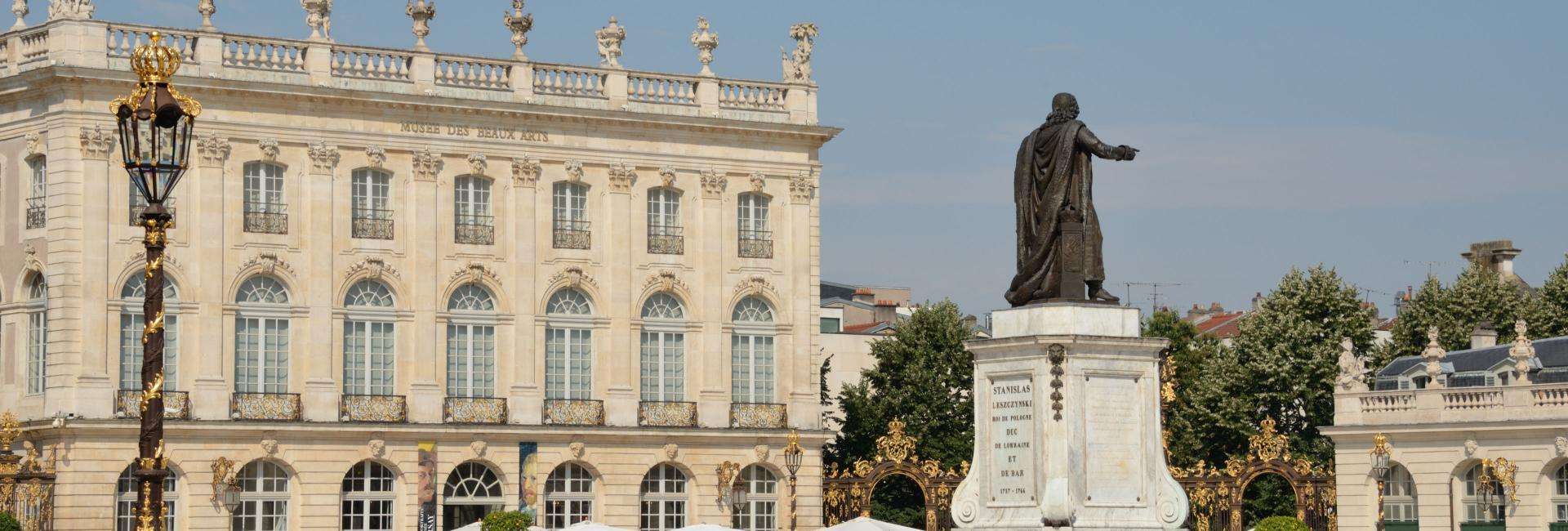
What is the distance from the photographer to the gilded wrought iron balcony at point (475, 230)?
188 ft

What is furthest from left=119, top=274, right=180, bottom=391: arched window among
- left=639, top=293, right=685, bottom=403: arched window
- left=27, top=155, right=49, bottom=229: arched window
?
left=639, top=293, right=685, bottom=403: arched window

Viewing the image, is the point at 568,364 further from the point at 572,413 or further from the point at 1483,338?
the point at 1483,338

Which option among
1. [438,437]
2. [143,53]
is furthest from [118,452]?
[143,53]

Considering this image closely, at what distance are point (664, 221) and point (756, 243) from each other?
7.26 feet

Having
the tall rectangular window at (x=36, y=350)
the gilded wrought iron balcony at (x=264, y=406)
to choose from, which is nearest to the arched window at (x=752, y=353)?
the gilded wrought iron balcony at (x=264, y=406)

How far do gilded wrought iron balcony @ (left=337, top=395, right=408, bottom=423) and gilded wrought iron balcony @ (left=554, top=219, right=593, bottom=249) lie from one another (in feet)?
16.3

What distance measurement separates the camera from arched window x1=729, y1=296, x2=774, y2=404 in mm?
60062

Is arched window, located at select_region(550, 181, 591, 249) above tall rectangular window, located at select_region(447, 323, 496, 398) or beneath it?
above

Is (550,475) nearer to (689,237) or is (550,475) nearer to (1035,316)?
(689,237)

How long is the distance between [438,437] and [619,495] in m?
4.24

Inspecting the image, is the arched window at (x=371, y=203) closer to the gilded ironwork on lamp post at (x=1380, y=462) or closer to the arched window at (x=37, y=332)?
the arched window at (x=37, y=332)

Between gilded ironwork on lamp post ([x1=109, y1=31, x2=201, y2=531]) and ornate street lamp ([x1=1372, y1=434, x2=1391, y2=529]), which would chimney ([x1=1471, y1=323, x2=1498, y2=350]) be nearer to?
ornate street lamp ([x1=1372, y1=434, x2=1391, y2=529])

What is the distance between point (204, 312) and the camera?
177ft

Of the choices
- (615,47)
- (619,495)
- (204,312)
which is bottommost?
(619,495)
